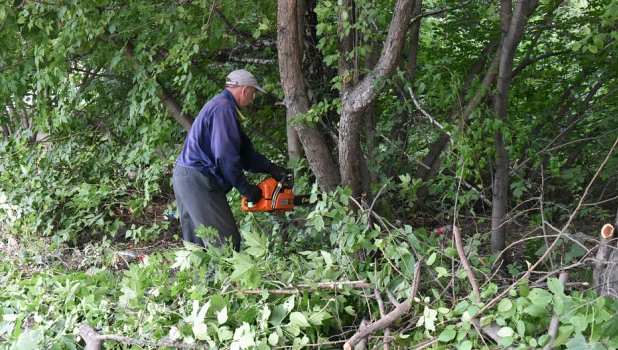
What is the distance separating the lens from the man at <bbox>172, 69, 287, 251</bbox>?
462 centimetres

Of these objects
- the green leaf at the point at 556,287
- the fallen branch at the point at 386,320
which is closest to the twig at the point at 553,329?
the green leaf at the point at 556,287

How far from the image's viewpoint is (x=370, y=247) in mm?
3559

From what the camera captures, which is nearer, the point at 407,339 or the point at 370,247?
the point at 407,339

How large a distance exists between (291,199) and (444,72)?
2.02 m

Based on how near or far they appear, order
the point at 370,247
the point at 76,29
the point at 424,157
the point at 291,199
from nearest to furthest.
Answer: the point at 370,247
the point at 291,199
the point at 76,29
the point at 424,157

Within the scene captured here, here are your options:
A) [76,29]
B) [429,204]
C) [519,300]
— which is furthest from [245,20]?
[519,300]

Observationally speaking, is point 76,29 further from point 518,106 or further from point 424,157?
point 518,106

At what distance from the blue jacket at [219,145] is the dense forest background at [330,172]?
1.75 feet

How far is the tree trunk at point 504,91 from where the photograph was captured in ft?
14.8

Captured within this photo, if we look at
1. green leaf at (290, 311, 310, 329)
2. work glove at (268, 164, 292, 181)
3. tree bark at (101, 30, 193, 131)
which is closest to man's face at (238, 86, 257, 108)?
work glove at (268, 164, 292, 181)

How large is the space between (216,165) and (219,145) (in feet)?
0.65

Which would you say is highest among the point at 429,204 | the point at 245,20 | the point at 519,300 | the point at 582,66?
the point at 245,20

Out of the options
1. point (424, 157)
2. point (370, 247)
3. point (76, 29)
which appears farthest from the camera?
point (424, 157)

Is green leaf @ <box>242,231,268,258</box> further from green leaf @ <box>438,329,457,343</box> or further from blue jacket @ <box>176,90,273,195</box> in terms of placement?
blue jacket @ <box>176,90,273,195</box>
